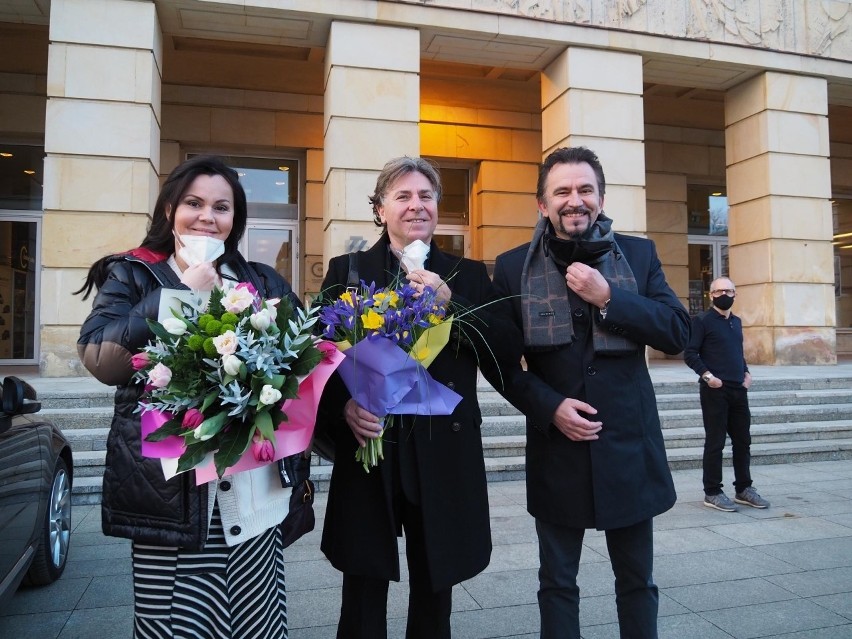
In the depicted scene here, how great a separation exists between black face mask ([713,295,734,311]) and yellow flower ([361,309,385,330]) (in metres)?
4.79

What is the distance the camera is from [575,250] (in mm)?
2426

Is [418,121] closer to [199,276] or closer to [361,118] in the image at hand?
[361,118]

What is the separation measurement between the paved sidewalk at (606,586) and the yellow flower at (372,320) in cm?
204

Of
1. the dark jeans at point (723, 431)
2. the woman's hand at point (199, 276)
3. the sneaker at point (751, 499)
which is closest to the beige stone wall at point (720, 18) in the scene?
the dark jeans at point (723, 431)

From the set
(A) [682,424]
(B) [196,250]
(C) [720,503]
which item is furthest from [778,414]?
(B) [196,250]

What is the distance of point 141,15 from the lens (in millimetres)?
8734

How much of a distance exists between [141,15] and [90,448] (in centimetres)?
620

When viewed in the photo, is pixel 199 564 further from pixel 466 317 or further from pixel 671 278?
pixel 671 278

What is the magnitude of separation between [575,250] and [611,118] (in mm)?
8667

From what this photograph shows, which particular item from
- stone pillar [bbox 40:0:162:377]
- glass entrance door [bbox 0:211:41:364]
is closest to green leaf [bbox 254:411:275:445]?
stone pillar [bbox 40:0:162:377]

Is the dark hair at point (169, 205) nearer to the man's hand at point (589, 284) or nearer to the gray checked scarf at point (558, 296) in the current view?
the gray checked scarf at point (558, 296)

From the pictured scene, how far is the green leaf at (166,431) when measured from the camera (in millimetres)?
1645

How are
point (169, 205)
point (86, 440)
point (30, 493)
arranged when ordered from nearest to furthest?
point (169, 205), point (30, 493), point (86, 440)

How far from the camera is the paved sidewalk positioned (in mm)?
3232
